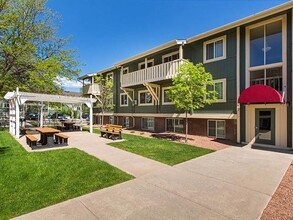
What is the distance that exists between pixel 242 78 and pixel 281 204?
9.97 m

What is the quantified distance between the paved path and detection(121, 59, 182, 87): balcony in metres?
9.15

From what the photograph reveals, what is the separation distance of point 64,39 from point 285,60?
2158 centimetres

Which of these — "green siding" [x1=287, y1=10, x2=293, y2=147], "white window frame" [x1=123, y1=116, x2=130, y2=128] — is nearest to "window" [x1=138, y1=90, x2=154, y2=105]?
"white window frame" [x1=123, y1=116, x2=130, y2=128]

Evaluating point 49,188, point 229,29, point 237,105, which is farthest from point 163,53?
point 49,188

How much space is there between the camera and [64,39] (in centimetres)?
2145

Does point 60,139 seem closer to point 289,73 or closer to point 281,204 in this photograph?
point 281,204

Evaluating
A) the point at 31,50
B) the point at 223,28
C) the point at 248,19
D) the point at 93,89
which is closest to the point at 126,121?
the point at 93,89

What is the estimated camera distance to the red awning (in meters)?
10.1

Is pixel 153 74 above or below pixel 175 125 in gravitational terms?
above

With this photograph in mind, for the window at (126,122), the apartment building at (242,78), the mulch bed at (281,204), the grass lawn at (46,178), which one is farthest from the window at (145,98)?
the mulch bed at (281,204)

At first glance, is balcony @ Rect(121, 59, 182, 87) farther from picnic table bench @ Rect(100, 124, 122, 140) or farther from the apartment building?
picnic table bench @ Rect(100, 124, 122, 140)

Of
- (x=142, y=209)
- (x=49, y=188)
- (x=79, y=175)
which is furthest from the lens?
(x=79, y=175)

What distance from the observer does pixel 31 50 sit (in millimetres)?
17203

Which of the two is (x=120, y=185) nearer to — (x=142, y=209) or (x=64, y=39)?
(x=142, y=209)
